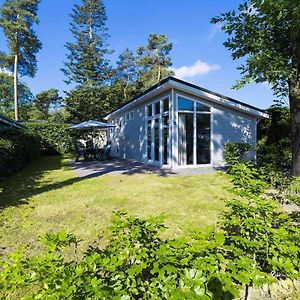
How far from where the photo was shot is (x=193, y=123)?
12156 millimetres

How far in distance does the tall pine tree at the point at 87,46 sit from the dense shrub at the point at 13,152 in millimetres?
23042

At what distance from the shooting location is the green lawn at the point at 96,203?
4.73 meters

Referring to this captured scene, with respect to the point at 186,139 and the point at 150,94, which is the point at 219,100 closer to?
the point at 186,139

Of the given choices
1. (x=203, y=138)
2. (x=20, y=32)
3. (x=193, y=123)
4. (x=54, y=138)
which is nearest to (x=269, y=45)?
(x=193, y=123)

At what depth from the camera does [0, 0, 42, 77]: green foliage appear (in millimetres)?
27297

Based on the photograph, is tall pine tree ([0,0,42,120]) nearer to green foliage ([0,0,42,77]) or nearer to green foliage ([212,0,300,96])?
green foliage ([0,0,42,77])

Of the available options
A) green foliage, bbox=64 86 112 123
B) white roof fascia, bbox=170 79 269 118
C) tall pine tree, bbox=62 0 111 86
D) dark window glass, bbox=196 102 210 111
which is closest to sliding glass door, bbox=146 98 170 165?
white roof fascia, bbox=170 79 269 118

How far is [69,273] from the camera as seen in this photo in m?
1.52

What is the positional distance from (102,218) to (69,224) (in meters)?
0.65

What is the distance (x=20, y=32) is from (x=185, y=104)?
83.2 ft

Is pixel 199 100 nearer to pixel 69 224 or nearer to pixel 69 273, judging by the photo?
pixel 69 224

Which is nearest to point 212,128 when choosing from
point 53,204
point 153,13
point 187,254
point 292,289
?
point 153,13

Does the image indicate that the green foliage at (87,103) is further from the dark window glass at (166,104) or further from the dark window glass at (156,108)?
the dark window glass at (166,104)

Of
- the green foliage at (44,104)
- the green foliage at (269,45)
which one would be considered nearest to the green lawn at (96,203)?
the green foliage at (269,45)
